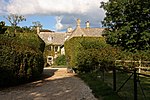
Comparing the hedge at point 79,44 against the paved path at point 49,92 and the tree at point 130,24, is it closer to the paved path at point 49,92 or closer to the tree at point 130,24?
the tree at point 130,24

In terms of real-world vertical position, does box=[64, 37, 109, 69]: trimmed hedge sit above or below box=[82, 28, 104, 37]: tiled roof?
below

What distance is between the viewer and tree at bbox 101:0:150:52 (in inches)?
1390

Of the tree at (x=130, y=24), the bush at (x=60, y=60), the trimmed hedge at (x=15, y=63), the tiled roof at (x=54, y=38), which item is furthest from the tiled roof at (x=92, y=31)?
the trimmed hedge at (x=15, y=63)

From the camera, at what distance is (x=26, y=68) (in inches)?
754

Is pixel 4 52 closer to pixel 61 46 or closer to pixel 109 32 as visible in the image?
pixel 109 32

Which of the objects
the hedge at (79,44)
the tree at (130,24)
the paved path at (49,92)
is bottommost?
the paved path at (49,92)

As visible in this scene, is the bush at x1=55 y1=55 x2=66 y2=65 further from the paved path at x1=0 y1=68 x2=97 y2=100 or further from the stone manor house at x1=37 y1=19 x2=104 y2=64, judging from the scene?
the paved path at x1=0 y1=68 x2=97 y2=100

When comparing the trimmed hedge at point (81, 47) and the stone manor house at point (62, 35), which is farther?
the stone manor house at point (62, 35)

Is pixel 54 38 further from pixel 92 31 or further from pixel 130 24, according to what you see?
pixel 130 24

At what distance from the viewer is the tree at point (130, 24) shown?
35312mm

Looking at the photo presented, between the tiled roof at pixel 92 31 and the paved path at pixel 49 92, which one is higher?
the tiled roof at pixel 92 31

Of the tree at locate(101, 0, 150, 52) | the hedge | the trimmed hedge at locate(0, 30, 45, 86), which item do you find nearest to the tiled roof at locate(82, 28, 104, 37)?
the tree at locate(101, 0, 150, 52)

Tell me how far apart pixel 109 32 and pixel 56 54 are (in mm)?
31293

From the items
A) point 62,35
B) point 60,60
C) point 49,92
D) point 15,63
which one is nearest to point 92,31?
point 60,60
